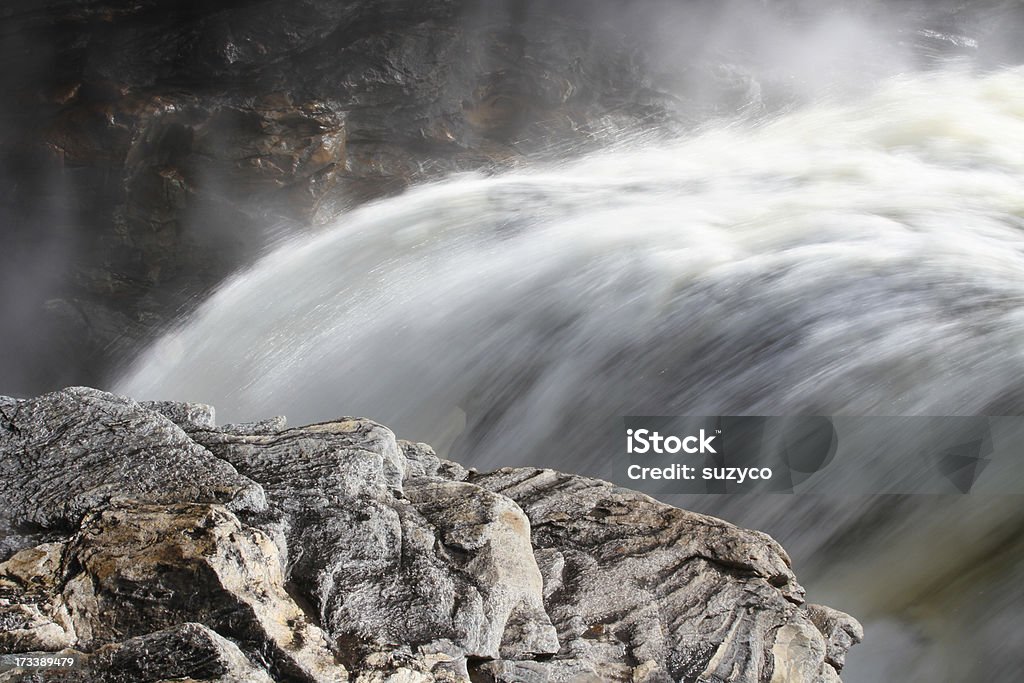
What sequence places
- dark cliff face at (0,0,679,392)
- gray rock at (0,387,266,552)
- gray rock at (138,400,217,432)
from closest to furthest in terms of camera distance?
gray rock at (0,387,266,552), gray rock at (138,400,217,432), dark cliff face at (0,0,679,392)

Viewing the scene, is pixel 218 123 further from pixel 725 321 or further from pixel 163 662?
pixel 163 662

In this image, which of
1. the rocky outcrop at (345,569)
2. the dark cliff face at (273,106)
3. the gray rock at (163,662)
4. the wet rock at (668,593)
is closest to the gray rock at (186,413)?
the rocky outcrop at (345,569)

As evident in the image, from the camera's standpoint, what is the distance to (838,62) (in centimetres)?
1094

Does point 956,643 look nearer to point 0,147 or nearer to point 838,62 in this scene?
point 838,62

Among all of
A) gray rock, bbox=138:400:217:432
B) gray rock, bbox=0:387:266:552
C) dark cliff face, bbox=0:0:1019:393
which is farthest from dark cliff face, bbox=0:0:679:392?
gray rock, bbox=0:387:266:552

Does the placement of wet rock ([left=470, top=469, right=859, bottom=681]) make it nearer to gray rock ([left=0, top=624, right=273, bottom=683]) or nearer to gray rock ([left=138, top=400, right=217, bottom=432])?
gray rock ([left=0, top=624, right=273, bottom=683])

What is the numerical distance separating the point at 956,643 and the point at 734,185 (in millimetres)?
5022

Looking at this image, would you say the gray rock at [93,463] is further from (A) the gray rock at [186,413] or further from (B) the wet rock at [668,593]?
(B) the wet rock at [668,593]

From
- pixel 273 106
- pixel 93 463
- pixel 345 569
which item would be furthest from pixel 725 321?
pixel 273 106

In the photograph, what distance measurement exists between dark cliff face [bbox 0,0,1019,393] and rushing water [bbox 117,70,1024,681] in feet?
2.51

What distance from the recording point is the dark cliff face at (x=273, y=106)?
32.3 ft

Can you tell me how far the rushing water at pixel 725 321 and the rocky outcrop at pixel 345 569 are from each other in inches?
52.9

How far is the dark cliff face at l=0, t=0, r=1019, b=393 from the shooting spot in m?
9.84

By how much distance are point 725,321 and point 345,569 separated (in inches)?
138
